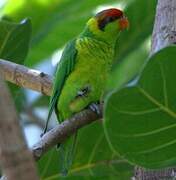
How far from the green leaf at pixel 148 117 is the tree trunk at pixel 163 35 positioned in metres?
0.08

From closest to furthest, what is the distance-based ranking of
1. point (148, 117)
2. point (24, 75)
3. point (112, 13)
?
1. point (148, 117)
2. point (24, 75)
3. point (112, 13)

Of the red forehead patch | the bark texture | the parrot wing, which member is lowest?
the parrot wing

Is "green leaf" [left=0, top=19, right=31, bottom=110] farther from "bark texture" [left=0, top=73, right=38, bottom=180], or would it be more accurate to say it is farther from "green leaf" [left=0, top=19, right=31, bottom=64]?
"bark texture" [left=0, top=73, right=38, bottom=180]

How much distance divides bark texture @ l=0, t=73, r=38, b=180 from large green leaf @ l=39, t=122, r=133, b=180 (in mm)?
1293

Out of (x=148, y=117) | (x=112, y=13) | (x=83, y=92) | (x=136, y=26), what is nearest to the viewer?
(x=148, y=117)

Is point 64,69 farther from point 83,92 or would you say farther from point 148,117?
point 148,117

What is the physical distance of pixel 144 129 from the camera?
114 centimetres

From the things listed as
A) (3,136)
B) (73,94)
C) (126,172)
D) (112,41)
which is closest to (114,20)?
(112,41)

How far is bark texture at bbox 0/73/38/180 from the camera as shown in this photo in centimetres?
52

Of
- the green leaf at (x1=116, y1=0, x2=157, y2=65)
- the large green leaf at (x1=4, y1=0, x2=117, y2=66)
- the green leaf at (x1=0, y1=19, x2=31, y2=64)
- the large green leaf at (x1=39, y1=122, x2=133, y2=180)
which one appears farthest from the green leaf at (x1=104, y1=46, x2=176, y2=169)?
the large green leaf at (x1=4, y1=0, x2=117, y2=66)

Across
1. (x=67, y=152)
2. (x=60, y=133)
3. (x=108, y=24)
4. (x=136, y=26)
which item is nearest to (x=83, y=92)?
(x=67, y=152)

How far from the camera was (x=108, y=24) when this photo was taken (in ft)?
7.16

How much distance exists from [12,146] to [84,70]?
148 centimetres

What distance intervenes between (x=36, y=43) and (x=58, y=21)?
20 centimetres
